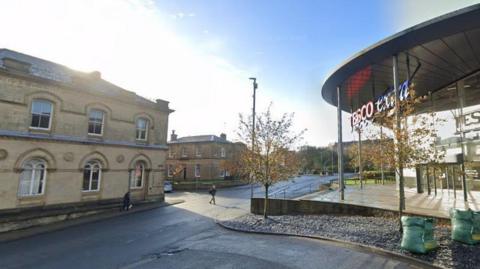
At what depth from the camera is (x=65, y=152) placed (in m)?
18.3

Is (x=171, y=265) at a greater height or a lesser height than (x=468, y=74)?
lesser

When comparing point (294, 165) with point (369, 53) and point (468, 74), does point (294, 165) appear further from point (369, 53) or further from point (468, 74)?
point (468, 74)

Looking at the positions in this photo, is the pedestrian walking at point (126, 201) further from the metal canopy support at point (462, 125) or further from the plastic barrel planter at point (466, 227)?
the metal canopy support at point (462, 125)

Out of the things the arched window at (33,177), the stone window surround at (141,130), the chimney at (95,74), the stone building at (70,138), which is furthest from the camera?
the stone window surround at (141,130)

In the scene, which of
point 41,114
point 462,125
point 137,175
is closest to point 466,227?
point 462,125

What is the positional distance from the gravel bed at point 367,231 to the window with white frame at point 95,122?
12.7m

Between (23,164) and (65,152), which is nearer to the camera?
(23,164)

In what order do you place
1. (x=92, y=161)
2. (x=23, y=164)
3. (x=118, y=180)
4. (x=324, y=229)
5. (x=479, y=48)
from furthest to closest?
(x=118, y=180) → (x=92, y=161) → (x=23, y=164) → (x=479, y=48) → (x=324, y=229)

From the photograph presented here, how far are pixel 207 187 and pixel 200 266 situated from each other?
3256cm

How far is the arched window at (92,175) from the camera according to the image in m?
19.6

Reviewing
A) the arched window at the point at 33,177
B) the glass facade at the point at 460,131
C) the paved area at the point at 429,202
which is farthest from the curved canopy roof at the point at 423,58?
the arched window at the point at 33,177

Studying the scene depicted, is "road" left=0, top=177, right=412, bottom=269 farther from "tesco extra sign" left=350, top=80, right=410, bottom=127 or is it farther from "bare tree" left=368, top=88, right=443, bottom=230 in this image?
"tesco extra sign" left=350, top=80, right=410, bottom=127

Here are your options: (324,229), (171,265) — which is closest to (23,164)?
(171,265)

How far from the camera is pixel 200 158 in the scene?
4803 cm
